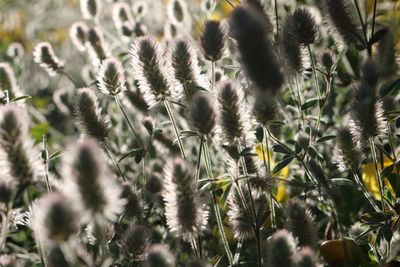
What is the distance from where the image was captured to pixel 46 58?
2152mm

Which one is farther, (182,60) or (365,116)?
(182,60)

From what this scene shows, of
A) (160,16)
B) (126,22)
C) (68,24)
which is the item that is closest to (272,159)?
(126,22)

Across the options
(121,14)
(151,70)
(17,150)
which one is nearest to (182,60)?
(151,70)

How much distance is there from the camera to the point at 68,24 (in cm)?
518

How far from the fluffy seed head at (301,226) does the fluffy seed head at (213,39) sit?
0.43 meters

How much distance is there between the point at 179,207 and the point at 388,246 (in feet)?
1.61

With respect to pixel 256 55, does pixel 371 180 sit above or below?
below

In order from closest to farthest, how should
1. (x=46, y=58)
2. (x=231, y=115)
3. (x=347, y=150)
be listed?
(x=231, y=115) → (x=347, y=150) → (x=46, y=58)

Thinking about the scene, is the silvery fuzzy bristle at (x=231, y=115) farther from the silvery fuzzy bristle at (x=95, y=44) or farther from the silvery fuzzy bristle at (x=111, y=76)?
the silvery fuzzy bristle at (x=95, y=44)

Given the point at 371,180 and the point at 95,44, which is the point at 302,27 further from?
the point at 95,44

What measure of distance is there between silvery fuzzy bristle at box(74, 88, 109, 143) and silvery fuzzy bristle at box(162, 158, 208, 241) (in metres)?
0.45

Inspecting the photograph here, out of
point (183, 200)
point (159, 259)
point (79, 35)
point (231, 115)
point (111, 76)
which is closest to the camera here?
point (159, 259)

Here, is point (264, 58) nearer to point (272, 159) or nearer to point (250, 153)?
point (250, 153)

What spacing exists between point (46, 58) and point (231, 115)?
3.62 ft
